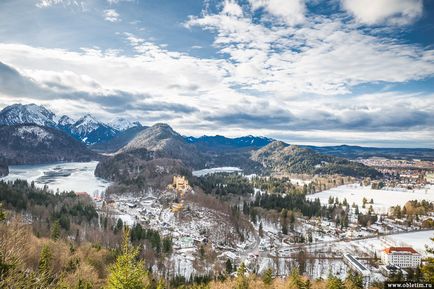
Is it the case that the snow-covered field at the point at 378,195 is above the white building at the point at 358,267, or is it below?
below

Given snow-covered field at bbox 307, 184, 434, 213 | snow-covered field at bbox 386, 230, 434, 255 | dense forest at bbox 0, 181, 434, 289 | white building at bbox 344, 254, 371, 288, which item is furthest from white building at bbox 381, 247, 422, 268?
snow-covered field at bbox 307, 184, 434, 213

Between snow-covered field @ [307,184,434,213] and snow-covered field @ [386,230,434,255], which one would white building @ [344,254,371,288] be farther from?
snow-covered field @ [307,184,434,213]

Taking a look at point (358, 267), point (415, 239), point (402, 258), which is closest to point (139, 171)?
point (415, 239)

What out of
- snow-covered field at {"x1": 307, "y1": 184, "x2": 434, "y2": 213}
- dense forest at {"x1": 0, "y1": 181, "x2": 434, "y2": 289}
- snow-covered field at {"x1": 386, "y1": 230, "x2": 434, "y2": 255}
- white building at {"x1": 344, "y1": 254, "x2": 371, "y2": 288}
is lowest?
snow-covered field at {"x1": 386, "y1": 230, "x2": 434, "y2": 255}

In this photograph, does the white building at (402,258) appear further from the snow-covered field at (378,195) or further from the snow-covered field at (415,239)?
the snow-covered field at (378,195)

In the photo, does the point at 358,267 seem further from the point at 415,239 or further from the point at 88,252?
the point at 88,252

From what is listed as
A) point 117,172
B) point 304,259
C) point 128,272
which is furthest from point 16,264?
point 117,172

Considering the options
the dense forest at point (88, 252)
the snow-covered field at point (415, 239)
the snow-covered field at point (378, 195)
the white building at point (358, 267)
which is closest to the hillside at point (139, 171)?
the dense forest at point (88, 252)
